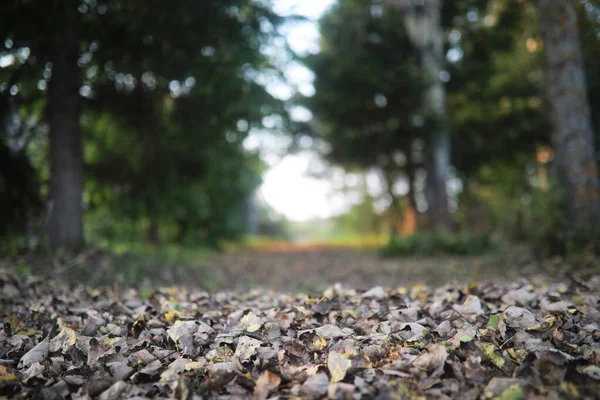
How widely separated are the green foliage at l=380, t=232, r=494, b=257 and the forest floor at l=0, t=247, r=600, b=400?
14.5 ft

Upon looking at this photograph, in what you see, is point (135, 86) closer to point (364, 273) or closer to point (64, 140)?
point (64, 140)

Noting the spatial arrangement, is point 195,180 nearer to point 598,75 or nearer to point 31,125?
point 31,125

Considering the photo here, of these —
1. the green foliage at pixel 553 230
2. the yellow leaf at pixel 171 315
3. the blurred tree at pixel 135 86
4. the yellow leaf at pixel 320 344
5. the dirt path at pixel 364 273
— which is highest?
the blurred tree at pixel 135 86

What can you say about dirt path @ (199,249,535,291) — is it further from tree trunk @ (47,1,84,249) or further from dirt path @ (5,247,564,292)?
tree trunk @ (47,1,84,249)

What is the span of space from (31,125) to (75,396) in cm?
601

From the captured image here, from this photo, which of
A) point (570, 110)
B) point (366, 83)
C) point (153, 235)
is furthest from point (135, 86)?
point (570, 110)

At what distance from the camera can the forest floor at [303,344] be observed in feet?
5.94

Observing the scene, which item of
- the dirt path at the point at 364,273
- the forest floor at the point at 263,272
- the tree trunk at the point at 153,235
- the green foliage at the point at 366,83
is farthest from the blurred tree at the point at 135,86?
the green foliage at the point at 366,83

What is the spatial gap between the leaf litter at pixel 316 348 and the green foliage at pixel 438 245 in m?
4.75

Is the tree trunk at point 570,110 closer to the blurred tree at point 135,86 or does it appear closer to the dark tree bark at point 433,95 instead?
the blurred tree at point 135,86

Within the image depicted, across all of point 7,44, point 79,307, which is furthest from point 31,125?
point 79,307

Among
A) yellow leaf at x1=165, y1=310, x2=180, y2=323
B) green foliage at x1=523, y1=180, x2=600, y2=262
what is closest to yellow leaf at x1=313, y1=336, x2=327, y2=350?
yellow leaf at x1=165, y1=310, x2=180, y2=323

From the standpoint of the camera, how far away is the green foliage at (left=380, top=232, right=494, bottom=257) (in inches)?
314

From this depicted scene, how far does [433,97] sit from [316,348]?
9.28m
